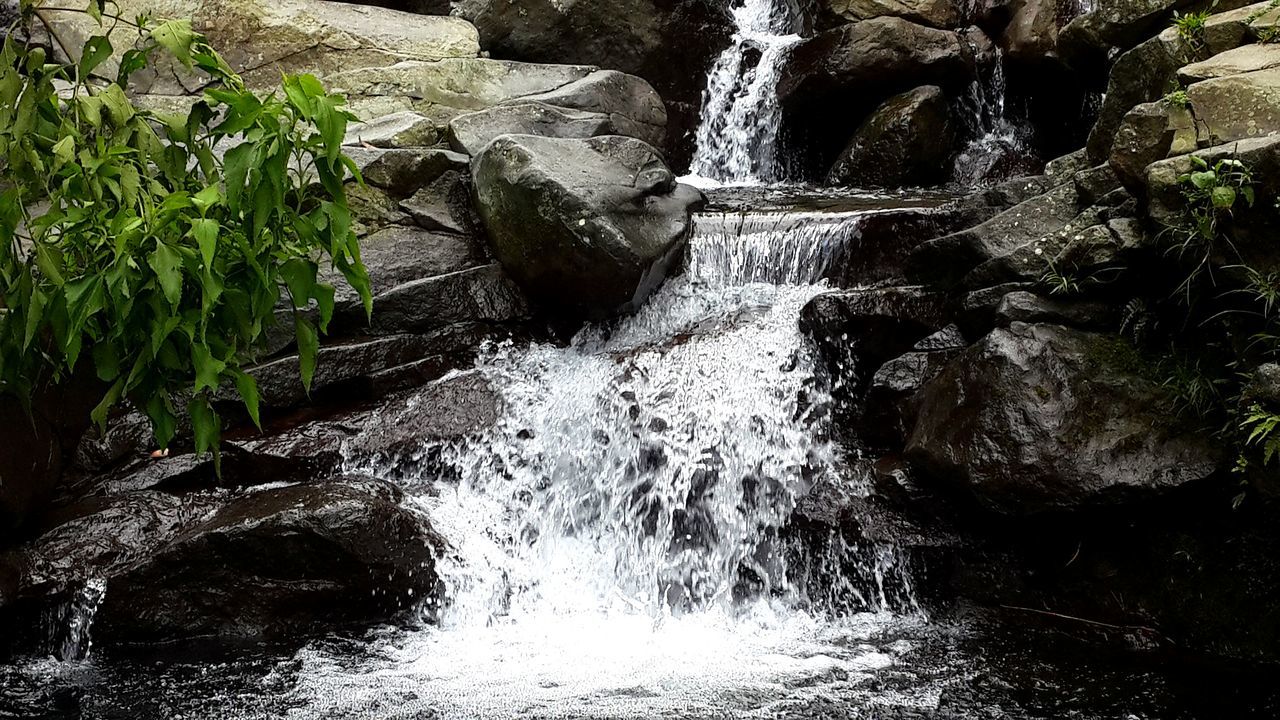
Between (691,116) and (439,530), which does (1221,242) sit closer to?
(439,530)

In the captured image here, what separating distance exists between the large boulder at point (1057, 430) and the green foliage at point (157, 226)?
3007 mm

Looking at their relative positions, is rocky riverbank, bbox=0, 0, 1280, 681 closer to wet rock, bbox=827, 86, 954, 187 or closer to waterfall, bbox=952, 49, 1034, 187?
waterfall, bbox=952, 49, 1034, 187

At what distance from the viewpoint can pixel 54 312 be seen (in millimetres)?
3543

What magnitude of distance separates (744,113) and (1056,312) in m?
5.94

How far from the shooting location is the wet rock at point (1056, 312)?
5.24m

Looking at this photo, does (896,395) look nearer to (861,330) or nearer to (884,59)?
(861,330)

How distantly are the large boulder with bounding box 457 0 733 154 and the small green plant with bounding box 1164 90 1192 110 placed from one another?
249 inches

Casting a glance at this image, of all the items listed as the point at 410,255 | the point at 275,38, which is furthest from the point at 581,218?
the point at 275,38

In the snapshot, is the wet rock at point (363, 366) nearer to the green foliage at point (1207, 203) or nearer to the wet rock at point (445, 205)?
the wet rock at point (445, 205)

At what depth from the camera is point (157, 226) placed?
337 cm

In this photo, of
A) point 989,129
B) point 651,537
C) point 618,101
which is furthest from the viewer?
point 989,129

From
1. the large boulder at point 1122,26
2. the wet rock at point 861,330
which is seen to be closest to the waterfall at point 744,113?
the large boulder at point 1122,26

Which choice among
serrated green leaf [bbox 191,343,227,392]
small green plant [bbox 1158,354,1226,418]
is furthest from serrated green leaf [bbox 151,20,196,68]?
small green plant [bbox 1158,354,1226,418]

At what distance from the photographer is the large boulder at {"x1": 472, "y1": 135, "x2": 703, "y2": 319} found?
22.1 ft
